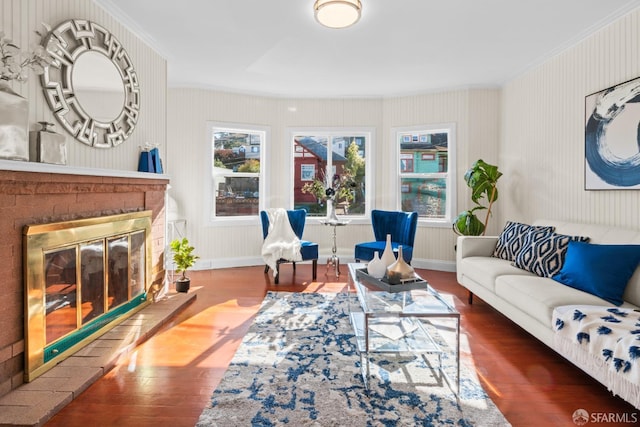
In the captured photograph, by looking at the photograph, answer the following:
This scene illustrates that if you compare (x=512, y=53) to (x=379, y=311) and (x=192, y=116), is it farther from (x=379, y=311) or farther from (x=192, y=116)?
(x=192, y=116)

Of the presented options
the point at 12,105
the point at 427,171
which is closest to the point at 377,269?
the point at 12,105

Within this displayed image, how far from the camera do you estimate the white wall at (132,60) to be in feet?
7.45

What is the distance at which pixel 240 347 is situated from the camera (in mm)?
2795

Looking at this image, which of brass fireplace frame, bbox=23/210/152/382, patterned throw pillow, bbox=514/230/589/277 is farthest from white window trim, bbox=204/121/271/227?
patterned throw pillow, bbox=514/230/589/277

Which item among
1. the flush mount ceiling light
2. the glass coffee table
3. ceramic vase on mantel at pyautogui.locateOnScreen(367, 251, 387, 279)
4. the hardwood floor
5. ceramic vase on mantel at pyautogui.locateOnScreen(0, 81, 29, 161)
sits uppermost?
the flush mount ceiling light

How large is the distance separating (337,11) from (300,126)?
304 centimetres

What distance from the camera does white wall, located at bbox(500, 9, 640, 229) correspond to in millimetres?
3148

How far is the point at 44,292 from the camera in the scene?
89.4 inches

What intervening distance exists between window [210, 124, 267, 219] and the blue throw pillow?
4.27 m

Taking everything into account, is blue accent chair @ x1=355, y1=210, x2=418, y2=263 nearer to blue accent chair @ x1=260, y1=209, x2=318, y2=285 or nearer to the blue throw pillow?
blue accent chair @ x1=260, y1=209, x2=318, y2=285

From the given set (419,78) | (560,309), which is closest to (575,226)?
(560,309)

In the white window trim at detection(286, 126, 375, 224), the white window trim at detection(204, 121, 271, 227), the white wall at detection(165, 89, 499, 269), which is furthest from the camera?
the white window trim at detection(286, 126, 375, 224)

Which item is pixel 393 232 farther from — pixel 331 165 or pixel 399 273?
pixel 399 273

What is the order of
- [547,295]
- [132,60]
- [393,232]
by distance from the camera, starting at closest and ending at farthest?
[547,295] → [132,60] → [393,232]
